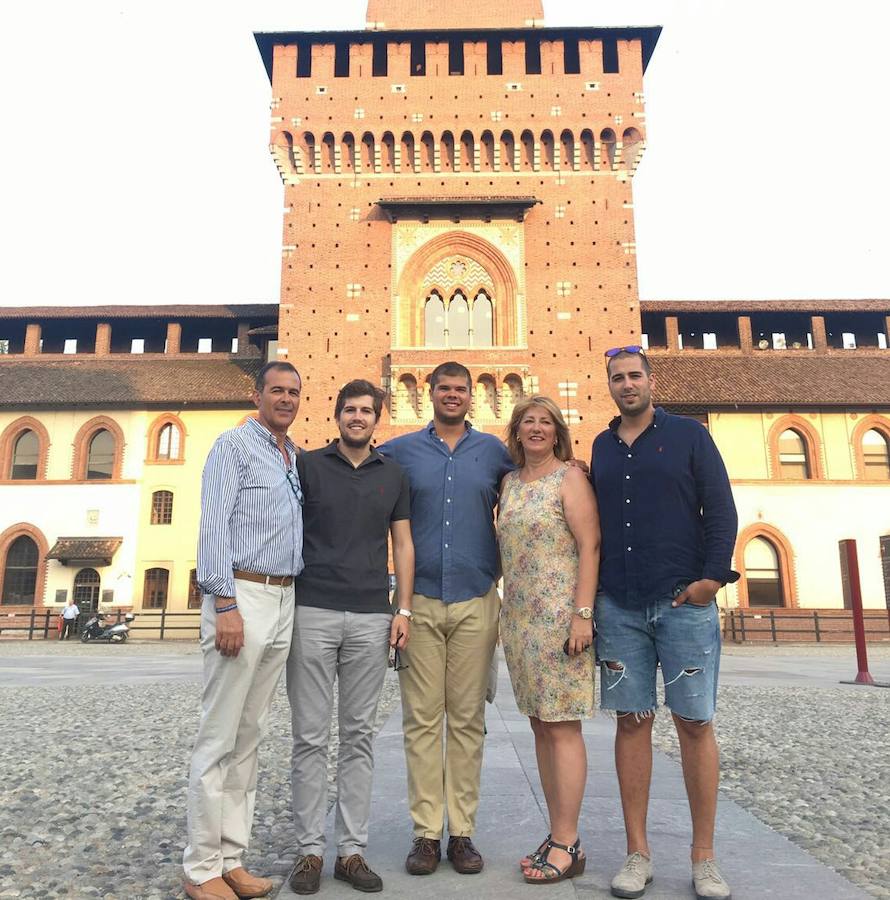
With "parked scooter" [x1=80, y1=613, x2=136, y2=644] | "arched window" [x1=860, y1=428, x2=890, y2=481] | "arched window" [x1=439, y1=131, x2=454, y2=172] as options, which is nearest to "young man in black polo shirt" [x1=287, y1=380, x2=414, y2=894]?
"parked scooter" [x1=80, y1=613, x2=136, y2=644]

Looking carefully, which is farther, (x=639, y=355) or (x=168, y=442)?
(x=168, y=442)

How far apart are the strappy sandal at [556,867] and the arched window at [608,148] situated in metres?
25.1

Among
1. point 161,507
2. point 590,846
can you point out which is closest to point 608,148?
point 161,507

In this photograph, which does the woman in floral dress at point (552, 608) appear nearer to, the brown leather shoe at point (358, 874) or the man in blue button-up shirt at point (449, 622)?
the man in blue button-up shirt at point (449, 622)

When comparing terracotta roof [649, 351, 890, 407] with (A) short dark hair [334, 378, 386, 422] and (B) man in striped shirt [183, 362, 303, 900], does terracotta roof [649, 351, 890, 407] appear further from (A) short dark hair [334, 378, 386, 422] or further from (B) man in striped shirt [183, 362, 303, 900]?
(B) man in striped shirt [183, 362, 303, 900]

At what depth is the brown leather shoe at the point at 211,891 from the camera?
291 cm

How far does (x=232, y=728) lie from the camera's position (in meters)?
3.12

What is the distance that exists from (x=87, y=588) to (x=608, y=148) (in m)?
23.2

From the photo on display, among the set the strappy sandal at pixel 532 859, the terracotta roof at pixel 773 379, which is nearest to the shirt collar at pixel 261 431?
the strappy sandal at pixel 532 859

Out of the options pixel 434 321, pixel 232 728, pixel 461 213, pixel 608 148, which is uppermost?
pixel 608 148

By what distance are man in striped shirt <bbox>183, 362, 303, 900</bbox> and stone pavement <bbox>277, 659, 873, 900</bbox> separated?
1.15 ft

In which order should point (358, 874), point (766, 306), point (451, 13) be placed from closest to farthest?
point (358, 874)
point (451, 13)
point (766, 306)

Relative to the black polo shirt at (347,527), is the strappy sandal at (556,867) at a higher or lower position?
lower

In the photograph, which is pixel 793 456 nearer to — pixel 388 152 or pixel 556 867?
pixel 388 152
